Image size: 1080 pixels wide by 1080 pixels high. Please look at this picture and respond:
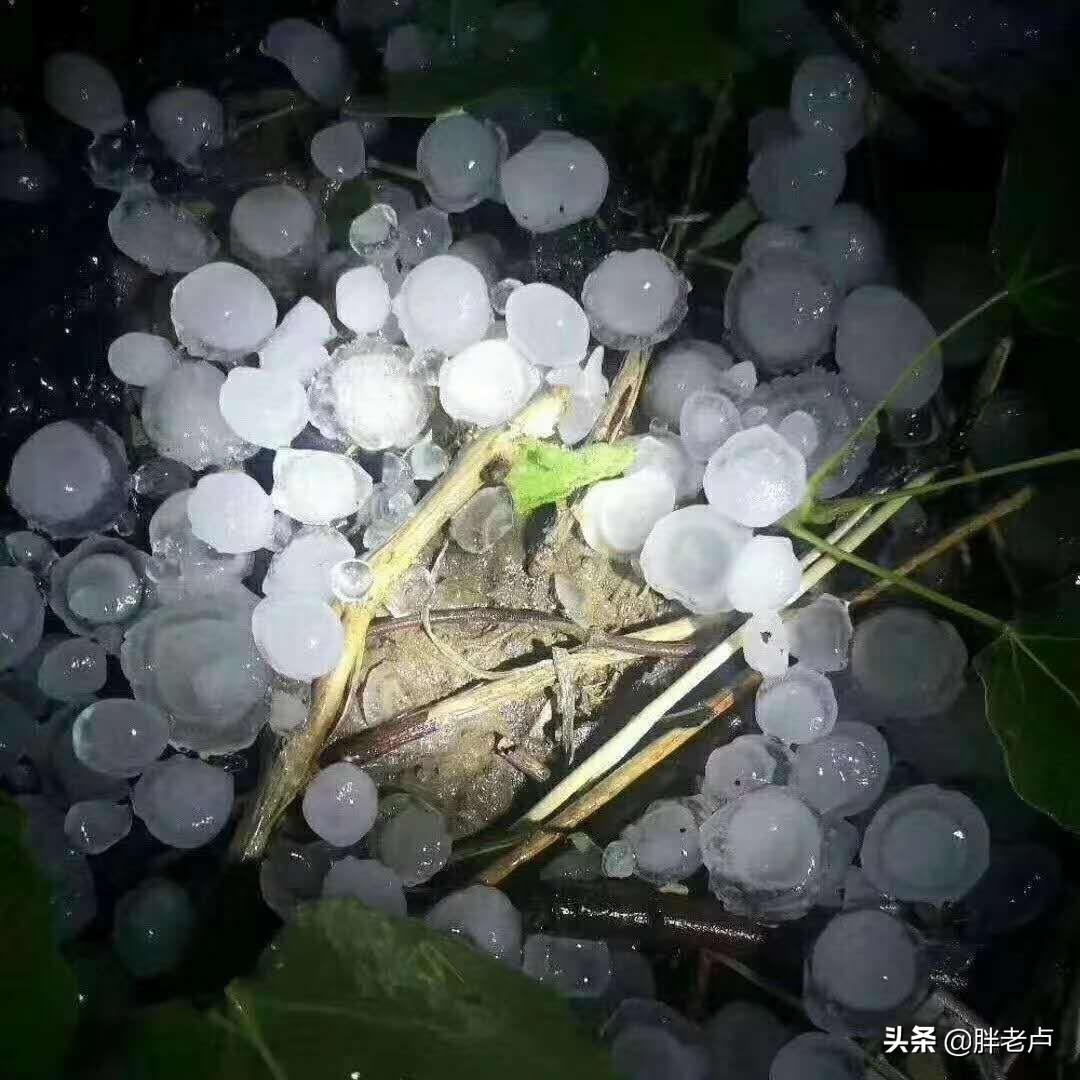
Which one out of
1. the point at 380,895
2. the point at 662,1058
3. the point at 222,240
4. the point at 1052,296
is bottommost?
the point at 662,1058

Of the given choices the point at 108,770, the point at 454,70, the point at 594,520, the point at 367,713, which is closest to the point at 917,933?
the point at 594,520

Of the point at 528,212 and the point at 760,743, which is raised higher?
the point at 528,212

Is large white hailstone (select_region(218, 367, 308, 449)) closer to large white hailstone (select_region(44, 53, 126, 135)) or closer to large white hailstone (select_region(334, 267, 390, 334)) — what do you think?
large white hailstone (select_region(334, 267, 390, 334))

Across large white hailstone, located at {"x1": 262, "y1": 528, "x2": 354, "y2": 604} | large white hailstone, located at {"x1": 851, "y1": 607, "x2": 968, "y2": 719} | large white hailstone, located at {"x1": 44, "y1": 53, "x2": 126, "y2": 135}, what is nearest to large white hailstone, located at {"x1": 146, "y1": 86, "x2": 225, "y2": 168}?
large white hailstone, located at {"x1": 44, "y1": 53, "x2": 126, "y2": 135}

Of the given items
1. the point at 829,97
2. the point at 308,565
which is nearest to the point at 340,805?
the point at 308,565

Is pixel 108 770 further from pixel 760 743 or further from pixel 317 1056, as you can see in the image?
pixel 760 743

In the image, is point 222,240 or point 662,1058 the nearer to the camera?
point 662,1058

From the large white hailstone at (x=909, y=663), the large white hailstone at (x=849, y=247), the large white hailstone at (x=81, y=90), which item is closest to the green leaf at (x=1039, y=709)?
the large white hailstone at (x=909, y=663)
